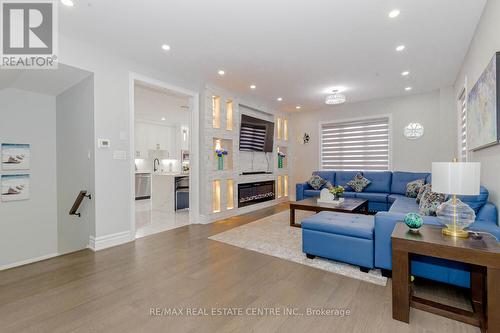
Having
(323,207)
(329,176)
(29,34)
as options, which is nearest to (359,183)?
(329,176)

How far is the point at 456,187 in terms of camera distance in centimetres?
177

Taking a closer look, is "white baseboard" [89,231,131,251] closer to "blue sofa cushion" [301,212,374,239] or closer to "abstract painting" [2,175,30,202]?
"abstract painting" [2,175,30,202]

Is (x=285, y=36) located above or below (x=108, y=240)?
above

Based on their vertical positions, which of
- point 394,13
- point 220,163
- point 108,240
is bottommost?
point 108,240

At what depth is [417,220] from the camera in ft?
6.50

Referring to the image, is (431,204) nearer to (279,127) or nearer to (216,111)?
(216,111)

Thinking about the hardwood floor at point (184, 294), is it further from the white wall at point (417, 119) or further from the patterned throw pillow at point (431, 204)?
the white wall at point (417, 119)

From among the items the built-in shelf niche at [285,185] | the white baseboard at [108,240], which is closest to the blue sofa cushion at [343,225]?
the white baseboard at [108,240]

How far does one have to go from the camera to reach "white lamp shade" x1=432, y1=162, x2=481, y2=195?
1.74m

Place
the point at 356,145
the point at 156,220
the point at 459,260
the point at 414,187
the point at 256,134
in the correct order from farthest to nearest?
the point at 356,145 → the point at 256,134 → the point at 156,220 → the point at 414,187 → the point at 459,260

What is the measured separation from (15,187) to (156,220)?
2.32 m

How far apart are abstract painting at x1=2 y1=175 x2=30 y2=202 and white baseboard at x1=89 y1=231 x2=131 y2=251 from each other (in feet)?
5.62

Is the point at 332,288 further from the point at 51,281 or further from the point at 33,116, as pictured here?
the point at 33,116

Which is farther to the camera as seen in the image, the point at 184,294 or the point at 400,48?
the point at 400,48
